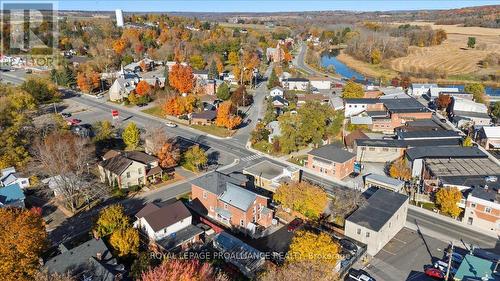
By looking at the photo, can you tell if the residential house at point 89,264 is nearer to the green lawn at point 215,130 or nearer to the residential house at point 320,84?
the green lawn at point 215,130

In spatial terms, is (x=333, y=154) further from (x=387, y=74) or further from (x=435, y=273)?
(x=387, y=74)

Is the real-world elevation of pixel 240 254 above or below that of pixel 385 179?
below

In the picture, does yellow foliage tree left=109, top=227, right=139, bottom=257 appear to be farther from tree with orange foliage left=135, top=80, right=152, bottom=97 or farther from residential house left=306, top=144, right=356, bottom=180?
tree with orange foliage left=135, top=80, right=152, bottom=97

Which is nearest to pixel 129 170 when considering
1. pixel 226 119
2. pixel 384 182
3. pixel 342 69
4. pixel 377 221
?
pixel 226 119

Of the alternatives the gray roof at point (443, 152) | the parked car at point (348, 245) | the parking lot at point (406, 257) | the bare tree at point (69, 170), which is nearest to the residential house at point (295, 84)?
the gray roof at point (443, 152)

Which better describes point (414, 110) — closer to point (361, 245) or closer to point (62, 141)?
point (361, 245)

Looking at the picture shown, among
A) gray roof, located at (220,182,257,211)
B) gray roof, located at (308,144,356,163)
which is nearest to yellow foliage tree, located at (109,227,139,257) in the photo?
gray roof, located at (220,182,257,211)
